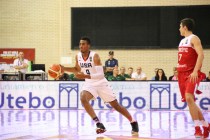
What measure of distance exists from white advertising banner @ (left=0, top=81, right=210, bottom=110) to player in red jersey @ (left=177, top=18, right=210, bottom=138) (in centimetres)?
833

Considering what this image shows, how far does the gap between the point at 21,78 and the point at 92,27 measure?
6216mm

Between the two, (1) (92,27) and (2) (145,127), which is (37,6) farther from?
(2) (145,127)

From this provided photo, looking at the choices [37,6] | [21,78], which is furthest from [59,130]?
[37,6]

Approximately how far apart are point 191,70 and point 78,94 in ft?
29.6

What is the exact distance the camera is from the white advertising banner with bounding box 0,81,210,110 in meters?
16.8

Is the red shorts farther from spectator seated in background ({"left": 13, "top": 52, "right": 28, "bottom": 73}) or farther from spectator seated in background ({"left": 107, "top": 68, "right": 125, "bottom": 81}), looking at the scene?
spectator seated in background ({"left": 13, "top": 52, "right": 28, "bottom": 73})

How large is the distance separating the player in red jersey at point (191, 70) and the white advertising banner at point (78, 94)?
8334 mm

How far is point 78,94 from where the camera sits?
17.0 meters

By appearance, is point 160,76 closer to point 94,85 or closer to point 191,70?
point 94,85

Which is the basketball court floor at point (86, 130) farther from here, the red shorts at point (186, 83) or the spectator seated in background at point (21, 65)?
the spectator seated in background at point (21, 65)

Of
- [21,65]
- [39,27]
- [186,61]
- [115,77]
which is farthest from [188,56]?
[39,27]

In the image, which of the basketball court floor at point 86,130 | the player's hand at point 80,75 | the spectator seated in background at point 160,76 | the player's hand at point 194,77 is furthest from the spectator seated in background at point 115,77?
the player's hand at point 194,77

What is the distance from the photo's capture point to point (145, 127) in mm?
10742

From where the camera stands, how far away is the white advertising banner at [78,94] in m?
16.8
